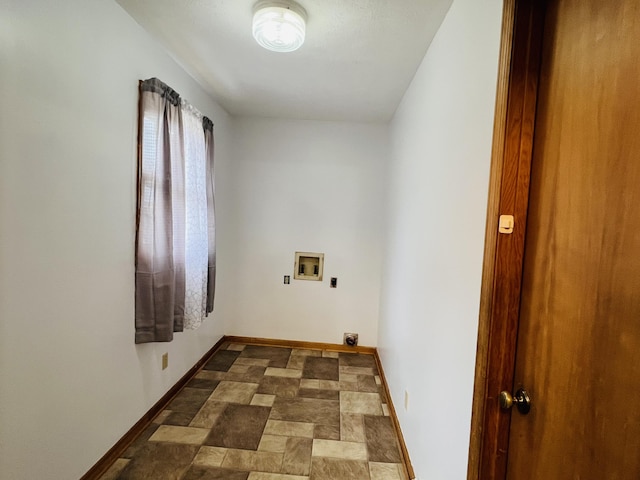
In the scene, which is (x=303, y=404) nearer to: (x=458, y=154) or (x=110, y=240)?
(x=110, y=240)

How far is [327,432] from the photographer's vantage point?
2168mm

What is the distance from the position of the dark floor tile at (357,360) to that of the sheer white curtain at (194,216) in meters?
1.56

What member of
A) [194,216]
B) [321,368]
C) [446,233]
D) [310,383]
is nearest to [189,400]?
[310,383]

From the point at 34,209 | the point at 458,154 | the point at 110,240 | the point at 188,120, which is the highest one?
the point at 188,120

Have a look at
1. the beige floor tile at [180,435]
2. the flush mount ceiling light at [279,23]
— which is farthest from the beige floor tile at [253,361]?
the flush mount ceiling light at [279,23]

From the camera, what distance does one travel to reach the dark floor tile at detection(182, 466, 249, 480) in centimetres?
174

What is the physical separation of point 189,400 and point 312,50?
2.69 meters

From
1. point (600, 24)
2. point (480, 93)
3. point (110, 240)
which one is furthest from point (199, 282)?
point (600, 24)

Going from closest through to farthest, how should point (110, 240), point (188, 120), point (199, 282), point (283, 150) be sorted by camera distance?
point (110, 240)
point (188, 120)
point (199, 282)
point (283, 150)

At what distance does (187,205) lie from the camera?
2.36 m

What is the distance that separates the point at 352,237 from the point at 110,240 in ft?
7.70

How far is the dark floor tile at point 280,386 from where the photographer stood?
264 centimetres

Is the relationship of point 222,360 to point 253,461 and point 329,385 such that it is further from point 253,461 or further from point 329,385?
point 253,461

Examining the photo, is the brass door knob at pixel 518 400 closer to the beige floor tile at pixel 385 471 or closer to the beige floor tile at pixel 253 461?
the beige floor tile at pixel 385 471
